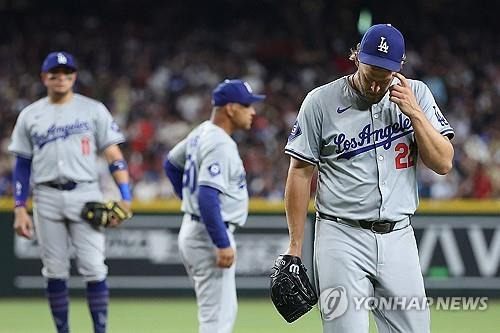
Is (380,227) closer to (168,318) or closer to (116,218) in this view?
(116,218)

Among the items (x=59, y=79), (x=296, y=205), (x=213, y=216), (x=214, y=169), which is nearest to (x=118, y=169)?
(x=59, y=79)

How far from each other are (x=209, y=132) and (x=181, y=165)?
0.57 m

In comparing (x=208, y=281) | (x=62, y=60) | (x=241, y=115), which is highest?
(x=62, y=60)

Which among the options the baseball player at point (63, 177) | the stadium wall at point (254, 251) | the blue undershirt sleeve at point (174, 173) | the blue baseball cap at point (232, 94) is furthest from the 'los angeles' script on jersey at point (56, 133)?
the stadium wall at point (254, 251)

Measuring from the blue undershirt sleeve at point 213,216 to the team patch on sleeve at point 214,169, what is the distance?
0.32 ft

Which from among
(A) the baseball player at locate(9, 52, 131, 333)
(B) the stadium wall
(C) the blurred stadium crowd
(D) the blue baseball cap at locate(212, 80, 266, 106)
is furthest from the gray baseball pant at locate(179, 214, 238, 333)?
(C) the blurred stadium crowd

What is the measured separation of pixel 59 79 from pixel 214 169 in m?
1.95

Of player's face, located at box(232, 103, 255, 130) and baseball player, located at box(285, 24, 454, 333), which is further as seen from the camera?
player's face, located at box(232, 103, 255, 130)

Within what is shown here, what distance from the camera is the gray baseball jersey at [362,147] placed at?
4.81 m

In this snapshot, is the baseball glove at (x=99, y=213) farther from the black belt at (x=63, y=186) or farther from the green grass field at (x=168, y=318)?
the green grass field at (x=168, y=318)

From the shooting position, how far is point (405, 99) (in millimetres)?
4582

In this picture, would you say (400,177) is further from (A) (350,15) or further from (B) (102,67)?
(A) (350,15)

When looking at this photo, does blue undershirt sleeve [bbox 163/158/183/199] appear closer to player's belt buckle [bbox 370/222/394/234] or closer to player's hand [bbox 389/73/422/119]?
player's belt buckle [bbox 370/222/394/234]

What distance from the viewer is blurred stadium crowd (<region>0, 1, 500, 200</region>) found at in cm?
1619
